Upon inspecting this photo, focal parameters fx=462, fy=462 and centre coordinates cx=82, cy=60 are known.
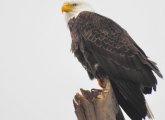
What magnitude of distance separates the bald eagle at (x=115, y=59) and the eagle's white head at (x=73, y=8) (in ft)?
0.24

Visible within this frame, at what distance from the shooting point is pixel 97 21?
9.44 metres

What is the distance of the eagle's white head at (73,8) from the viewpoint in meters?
10.1

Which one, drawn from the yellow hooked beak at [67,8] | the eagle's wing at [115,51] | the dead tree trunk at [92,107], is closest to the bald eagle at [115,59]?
the eagle's wing at [115,51]

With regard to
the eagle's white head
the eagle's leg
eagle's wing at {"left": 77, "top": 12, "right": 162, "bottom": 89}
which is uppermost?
the eagle's white head

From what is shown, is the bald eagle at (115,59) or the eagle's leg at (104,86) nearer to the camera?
the eagle's leg at (104,86)

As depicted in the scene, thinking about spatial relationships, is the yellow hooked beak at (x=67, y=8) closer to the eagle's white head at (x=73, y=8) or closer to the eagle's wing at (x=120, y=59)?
the eagle's white head at (x=73, y=8)

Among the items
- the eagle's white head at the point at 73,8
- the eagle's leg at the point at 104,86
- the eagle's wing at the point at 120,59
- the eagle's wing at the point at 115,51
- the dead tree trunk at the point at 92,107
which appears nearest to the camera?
the dead tree trunk at the point at 92,107

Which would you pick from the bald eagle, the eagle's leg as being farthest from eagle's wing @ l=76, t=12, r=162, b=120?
the eagle's leg

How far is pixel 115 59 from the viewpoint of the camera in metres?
8.88

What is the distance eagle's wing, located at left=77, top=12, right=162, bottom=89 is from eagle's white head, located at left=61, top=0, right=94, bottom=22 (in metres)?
0.45

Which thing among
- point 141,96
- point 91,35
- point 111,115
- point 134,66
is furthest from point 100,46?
point 111,115

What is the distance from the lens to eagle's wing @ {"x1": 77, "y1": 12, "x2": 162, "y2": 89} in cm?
A: 828

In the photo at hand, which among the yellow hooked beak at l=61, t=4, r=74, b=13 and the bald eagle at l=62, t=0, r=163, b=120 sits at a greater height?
the yellow hooked beak at l=61, t=4, r=74, b=13

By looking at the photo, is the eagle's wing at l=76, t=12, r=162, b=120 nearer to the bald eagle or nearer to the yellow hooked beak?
the bald eagle
